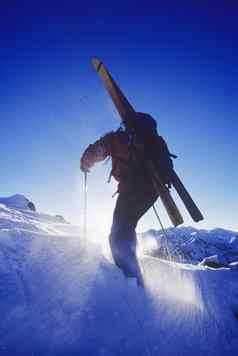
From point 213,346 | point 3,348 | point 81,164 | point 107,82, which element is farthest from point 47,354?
point 107,82

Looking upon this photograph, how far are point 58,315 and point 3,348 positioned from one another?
52 centimetres

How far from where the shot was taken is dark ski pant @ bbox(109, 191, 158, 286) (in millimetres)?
3865

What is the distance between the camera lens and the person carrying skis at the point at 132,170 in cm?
403

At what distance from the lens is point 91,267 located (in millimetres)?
3018

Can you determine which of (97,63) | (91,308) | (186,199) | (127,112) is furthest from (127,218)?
(97,63)

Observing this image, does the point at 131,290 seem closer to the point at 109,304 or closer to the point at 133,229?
the point at 109,304

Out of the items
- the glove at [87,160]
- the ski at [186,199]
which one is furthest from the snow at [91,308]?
the glove at [87,160]

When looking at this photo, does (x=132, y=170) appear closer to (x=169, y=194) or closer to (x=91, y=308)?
(x=169, y=194)

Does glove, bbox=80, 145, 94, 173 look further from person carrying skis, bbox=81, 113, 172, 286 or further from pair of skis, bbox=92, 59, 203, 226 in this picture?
pair of skis, bbox=92, 59, 203, 226

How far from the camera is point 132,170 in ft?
13.8

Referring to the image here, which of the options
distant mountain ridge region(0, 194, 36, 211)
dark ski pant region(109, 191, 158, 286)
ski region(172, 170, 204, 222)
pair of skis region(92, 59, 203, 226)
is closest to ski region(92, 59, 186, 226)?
pair of skis region(92, 59, 203, 226)

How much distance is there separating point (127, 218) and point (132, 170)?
87 cm

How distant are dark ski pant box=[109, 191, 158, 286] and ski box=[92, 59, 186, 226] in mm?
399

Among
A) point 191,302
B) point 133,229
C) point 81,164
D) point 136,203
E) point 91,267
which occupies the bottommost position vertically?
point 191,302
